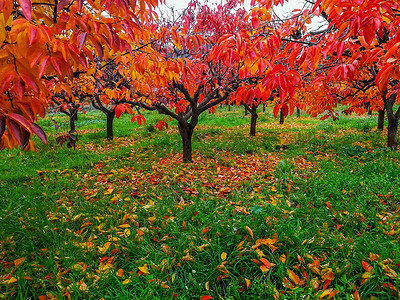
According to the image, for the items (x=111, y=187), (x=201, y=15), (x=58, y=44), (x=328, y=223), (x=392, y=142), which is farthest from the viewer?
(x=392, y=142)

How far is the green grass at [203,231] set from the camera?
2301 millimetres

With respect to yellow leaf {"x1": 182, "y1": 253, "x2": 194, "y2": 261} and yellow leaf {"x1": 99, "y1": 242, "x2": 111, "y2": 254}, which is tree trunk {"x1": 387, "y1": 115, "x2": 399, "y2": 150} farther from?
yellow leaf {"x1": 99, "y1": 242, "x2": 111, "y2": 254}

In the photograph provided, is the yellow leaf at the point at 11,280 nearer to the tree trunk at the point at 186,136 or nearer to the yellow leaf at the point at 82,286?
the yellow leaf at the point at 82,286

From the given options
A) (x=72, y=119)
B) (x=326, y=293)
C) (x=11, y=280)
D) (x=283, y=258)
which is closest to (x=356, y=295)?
(x=326, y=293)

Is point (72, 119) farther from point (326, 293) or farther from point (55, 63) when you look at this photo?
point (326, 293)

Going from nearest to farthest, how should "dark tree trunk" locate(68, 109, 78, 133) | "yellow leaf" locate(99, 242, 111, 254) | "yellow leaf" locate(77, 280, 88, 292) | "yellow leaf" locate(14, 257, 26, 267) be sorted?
1. "yellow leaf" locate(77, 280, 88, 292)
2. "yellow leaf" locate(14, 257, 26, 267)
3. "yellow leaf" locate(99, 242, 111, 254)
4. "dark tree trunk" locate(68, 109, 78, 133)

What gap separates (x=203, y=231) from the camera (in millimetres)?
3090

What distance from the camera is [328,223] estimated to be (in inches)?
129

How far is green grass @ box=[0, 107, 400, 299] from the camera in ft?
7.55

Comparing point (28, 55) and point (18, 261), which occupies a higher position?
point (28, 55)

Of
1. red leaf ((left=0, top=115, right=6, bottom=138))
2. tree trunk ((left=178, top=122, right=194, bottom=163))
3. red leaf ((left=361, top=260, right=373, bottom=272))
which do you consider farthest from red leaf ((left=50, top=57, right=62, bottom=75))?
tree trunk ((left=178, top=122, right=194, bottom=163))

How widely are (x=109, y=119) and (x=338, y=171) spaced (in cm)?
934

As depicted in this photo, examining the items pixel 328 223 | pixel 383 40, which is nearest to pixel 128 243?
pixel 328 223

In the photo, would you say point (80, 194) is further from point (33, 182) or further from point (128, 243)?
point (128, 243)
